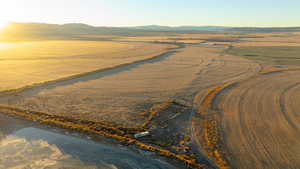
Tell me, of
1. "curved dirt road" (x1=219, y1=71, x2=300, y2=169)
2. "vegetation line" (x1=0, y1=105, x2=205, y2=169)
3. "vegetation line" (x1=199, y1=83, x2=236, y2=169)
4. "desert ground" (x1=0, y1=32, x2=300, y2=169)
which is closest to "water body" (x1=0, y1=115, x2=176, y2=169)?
"vegetation line" (x1=0, y1=105, x2=205, y2=169)

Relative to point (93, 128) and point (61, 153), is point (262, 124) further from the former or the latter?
point (61, 153)

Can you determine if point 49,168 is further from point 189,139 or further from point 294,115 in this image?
point 294,115

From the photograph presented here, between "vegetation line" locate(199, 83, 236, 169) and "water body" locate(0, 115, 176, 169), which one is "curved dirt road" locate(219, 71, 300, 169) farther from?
"water body" locate(0, 115, 176, 169)

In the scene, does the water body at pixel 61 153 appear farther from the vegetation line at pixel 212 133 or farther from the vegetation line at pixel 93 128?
the vegetation line at pixel 212 133

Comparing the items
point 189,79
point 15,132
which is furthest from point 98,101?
point 189,79

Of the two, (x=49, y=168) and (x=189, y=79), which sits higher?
(x=189, y=79)

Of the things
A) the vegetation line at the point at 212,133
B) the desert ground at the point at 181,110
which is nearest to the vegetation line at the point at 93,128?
the desert ground at the point at 181,110

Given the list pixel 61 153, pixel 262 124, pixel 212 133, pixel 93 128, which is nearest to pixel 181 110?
pixel 212 133

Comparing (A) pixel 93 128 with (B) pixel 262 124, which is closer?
(A) pixel 93 128
